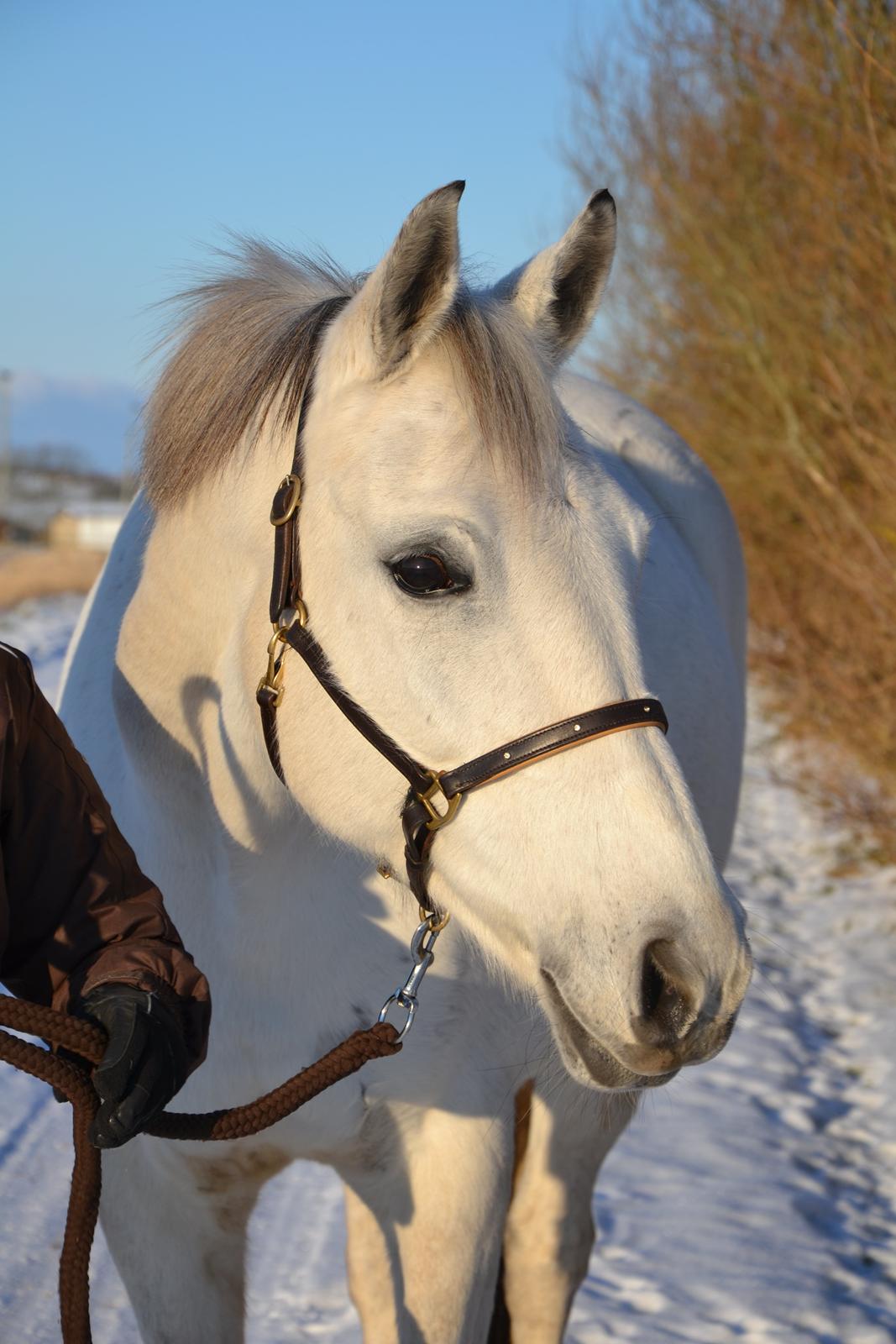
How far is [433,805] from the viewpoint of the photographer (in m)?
1.65

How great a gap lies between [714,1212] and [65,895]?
8.92ft

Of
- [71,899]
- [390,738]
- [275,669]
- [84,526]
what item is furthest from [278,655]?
[84,526]

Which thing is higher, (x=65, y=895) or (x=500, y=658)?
(x=500, y=658)

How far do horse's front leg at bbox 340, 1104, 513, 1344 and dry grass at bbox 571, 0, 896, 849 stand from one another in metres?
3.46

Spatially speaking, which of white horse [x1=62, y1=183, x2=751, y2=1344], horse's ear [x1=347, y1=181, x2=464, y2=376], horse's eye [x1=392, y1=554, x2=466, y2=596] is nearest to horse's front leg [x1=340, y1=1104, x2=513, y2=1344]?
white horse [x1=62, y1=183, x2=751, y2=1344]

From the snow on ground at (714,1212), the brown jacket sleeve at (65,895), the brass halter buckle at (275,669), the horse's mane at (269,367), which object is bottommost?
the snow on ground at (714,1212)

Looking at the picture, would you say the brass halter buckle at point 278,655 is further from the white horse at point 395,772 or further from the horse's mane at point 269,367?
the horse's mane at point 269,367

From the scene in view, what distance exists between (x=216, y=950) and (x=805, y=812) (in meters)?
6.55

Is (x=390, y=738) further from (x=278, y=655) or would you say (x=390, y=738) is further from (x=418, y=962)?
(x=418, y=962)

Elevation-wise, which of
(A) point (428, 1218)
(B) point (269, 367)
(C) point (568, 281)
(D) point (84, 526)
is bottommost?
(D) point (84, 526)

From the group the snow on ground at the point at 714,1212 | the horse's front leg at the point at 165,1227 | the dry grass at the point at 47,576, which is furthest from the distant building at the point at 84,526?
the horse's front leg at the point at 165,1227

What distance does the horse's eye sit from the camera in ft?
5.15

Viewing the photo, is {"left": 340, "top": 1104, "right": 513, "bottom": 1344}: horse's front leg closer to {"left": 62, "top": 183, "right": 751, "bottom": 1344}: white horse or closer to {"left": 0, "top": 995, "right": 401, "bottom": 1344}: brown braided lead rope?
{"left": 62, "top": 183, "right": 751, "bottom": 1344}: white horse

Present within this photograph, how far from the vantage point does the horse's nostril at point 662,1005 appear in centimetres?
147
